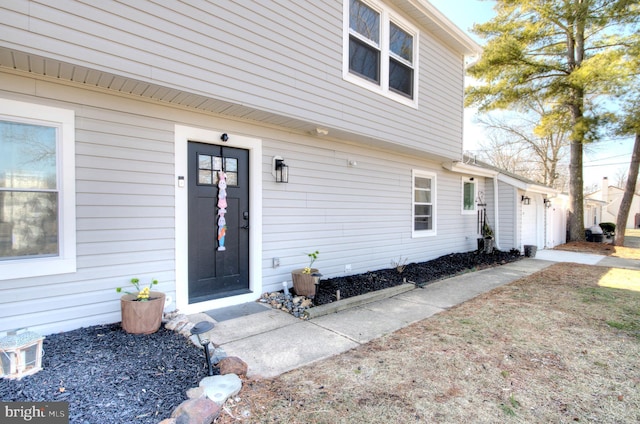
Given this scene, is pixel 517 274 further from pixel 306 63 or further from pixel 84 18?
pixel 84 18

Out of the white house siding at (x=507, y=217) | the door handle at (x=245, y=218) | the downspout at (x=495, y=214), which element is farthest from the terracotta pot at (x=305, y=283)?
the white house siding at (x=507, y=217)

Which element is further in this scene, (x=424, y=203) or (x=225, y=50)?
(x=424, y=203)

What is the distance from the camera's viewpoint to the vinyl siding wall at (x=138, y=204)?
316 centimetres

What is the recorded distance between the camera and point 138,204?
12.1 ft

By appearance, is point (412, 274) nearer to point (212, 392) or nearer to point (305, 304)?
point (305, 304)

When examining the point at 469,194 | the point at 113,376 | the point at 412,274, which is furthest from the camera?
the point at 469,194

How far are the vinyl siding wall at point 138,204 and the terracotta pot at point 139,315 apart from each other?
41cm

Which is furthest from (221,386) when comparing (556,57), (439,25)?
(556,57)

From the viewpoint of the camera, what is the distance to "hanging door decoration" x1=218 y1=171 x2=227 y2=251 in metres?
4.36

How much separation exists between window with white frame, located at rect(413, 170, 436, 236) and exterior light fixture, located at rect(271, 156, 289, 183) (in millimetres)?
Answer: 3983

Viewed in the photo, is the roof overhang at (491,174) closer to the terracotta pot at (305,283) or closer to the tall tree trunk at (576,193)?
the tall tree trunk at (576,193)

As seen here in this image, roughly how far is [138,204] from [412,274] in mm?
5166

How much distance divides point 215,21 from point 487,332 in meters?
4.85

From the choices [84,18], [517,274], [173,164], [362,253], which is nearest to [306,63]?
[173,164]
